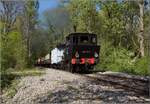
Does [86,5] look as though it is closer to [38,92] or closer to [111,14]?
[111,14]

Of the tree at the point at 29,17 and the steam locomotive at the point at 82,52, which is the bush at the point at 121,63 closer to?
the steam locomotive at the point at 82,52

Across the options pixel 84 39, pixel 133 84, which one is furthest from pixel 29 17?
pixel 133 84

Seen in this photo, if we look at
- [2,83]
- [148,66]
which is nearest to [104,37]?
[148,66]

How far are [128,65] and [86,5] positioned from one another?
14721 millimetres


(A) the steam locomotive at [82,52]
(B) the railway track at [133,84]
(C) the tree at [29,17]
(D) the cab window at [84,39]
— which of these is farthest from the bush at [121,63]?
(C) the tree at [29,17]

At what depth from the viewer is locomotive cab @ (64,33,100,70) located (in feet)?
96.8

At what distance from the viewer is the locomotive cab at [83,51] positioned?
29516mm

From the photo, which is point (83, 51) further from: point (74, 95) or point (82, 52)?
point (74, 95)

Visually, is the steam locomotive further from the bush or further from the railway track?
the railway track

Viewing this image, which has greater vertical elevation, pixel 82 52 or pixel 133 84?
pixel 82 52

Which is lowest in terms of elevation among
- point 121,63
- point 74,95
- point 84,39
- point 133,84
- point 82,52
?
point 74,95

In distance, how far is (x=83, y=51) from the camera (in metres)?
29.8

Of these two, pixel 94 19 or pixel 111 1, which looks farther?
pixel 94 19

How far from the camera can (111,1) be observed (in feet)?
143
